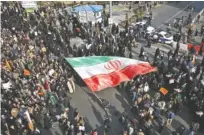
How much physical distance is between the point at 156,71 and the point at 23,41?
1040 cm

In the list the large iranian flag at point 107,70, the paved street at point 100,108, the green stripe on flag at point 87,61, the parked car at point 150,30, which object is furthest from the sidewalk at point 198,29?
the green stripe on flag at point 87,61

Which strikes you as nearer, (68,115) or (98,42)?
(68,115)

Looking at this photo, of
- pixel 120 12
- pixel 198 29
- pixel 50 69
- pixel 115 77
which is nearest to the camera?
pixel 115 77

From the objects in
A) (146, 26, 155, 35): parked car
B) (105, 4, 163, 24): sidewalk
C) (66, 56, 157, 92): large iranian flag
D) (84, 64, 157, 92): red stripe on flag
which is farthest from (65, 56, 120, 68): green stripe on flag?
(105, 4, 163, 24): sidewalk

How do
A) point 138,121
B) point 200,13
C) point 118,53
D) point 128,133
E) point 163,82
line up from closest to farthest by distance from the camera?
point 128,133
point 138,121
point 163,82
point 118,53
point 200,13

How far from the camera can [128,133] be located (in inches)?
647

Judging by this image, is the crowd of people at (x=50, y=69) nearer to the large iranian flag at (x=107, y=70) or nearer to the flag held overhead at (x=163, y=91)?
the flag held overhead at (x=163, y=91)

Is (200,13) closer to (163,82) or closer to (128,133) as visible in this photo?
(163,82)

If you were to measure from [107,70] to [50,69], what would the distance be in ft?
13.8

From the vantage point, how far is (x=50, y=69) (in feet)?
70.1

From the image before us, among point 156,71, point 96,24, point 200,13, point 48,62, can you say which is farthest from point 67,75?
point 200,13

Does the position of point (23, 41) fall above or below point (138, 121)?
above

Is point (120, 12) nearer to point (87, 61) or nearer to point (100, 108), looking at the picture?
point (87, 61)

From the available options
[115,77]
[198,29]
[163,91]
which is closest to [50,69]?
[115,77]
